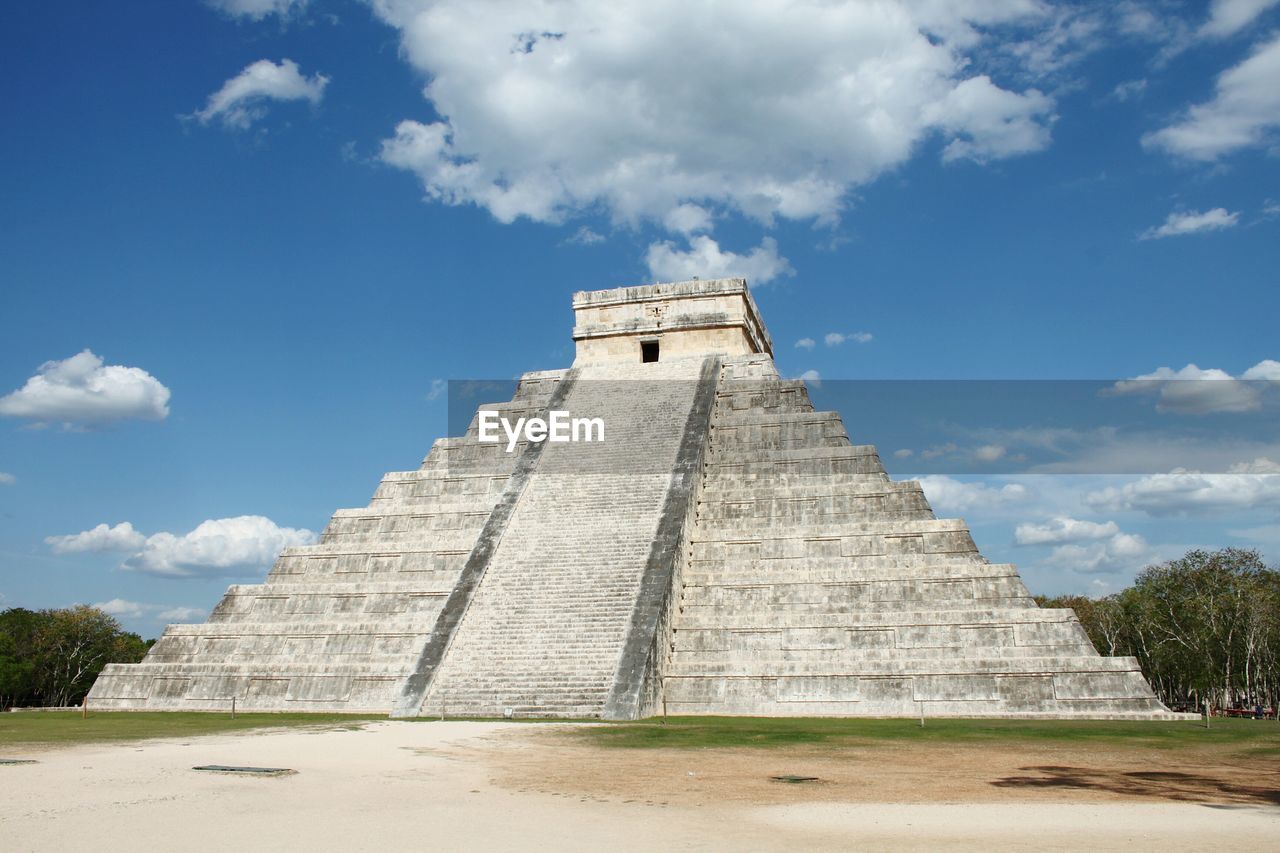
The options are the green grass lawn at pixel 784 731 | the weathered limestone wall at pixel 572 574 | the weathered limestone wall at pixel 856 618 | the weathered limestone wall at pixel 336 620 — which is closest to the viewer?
the green grass lawn at pixel 784 731

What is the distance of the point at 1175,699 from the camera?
117ft

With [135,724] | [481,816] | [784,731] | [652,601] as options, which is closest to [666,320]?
[652,601]

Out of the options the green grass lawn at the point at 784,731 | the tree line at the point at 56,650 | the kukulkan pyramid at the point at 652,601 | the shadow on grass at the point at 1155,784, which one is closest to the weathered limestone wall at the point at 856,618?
the kukulkan pyramid at the point at 652,601

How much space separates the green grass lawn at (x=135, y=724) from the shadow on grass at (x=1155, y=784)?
916 centimetres

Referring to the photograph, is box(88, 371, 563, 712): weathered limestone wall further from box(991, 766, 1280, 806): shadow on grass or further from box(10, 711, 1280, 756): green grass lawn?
box(991, 766, 1280, 806): shadow on grass

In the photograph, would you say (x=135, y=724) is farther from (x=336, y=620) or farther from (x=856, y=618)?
(x=856, y=618)

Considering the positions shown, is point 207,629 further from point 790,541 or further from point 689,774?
point 689,774

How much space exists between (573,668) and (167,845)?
1011 cm

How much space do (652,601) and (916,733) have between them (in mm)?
5197

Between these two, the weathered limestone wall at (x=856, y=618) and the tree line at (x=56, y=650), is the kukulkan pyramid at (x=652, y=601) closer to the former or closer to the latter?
the weathered limestone wall at (x=856, y=618)

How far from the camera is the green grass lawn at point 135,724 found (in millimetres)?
11828

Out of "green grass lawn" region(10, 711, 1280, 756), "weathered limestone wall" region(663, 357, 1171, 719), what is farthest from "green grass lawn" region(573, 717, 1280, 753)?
"weathered limestone wall" region(663, 357, 1171, 719)

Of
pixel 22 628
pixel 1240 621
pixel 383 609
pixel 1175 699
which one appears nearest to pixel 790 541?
pixel 383 609

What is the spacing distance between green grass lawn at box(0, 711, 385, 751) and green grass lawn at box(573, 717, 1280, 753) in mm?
4528
